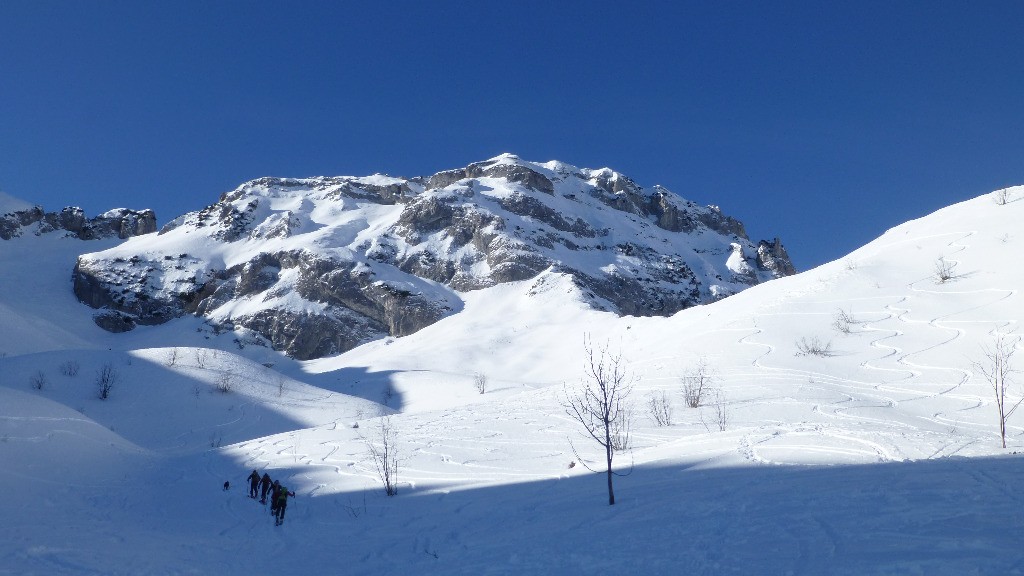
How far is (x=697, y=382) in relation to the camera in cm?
2194

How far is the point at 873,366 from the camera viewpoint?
21.2 meters

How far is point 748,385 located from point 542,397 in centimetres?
849

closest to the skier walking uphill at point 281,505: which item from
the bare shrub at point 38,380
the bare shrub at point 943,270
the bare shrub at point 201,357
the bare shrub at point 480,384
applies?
the bare shrub at point 943,270

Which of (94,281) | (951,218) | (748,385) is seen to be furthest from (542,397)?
(94,281)

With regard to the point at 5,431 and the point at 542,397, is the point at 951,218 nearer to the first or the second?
the point at 542,397

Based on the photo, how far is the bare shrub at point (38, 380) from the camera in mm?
36081

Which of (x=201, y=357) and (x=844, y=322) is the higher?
(x=201, y=357)

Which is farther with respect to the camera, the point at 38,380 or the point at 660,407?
the point at 38,380

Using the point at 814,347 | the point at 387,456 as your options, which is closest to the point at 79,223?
the point at 387,456

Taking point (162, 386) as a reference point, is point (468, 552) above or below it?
below

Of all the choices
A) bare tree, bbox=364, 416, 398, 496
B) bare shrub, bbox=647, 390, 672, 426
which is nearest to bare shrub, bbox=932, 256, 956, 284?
bare shrub, bbox=647, 390, 672, 426

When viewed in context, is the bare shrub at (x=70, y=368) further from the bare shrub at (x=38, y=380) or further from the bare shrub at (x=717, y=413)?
the bare shrub at (x=717, y=413)

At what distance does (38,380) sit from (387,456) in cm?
2852

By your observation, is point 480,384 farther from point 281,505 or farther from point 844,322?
point 281,505
